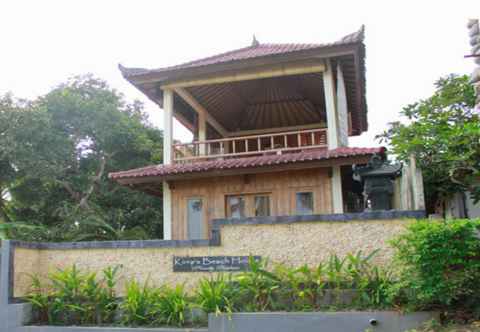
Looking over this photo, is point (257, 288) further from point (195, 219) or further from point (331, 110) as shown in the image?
point (331, 110)

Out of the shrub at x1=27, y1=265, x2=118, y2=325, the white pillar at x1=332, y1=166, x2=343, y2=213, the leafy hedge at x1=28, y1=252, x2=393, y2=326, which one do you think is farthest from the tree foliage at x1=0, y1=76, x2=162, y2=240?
the white pillar at x1=332, y1=166, x2=343, y2=213

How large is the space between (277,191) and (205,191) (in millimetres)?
1912

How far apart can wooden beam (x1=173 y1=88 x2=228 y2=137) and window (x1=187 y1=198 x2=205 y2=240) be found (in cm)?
303

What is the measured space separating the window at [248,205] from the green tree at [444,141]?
345cm

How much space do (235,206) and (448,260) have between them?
6.77m

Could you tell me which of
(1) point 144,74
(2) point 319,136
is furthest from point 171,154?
(2) point 319,136

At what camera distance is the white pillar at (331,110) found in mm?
11875

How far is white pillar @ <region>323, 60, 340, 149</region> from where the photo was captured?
11.9 metres

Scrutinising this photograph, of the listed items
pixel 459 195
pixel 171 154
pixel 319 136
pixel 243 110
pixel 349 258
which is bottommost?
pixel 349 258

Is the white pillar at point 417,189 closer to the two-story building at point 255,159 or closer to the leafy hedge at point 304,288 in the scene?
the leafy hedge at point 304,288

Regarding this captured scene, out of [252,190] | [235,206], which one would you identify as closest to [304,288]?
[252,190]

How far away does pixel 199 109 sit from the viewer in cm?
1481

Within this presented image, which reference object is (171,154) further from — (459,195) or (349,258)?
(459,195)

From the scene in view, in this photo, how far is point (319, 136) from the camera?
16344 mm
